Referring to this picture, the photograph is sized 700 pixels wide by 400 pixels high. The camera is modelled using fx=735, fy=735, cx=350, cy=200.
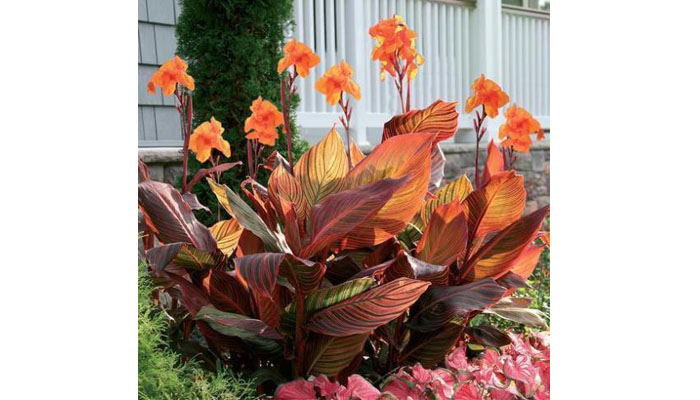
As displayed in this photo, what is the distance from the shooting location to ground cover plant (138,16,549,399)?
1627 mm

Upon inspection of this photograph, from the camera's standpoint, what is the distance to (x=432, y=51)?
6.40m

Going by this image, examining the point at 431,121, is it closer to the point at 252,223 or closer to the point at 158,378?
the point at 252,223

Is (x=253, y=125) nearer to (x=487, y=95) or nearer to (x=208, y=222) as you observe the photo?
(x=487, y=95)

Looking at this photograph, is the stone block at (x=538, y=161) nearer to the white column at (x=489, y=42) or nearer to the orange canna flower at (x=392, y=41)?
the white column at (x=489, y=42)

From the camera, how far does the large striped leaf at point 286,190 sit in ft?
5.79

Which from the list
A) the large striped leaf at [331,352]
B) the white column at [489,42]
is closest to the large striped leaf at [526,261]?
the large striped leaf at [331,352]

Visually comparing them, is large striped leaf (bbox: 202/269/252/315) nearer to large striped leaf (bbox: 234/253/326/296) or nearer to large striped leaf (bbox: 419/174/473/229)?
large striped leaf (bbox: 234/253/326/296)

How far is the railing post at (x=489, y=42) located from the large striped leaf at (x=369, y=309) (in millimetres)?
5117

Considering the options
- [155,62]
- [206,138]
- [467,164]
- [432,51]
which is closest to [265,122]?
[206,138]
